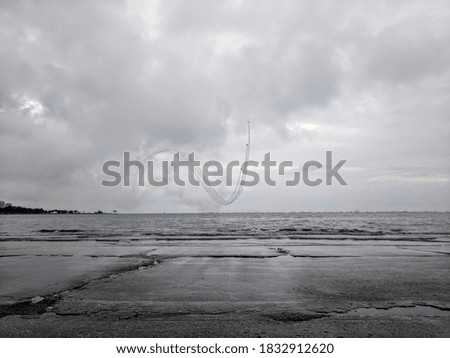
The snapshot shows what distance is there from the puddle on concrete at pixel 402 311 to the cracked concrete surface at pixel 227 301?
0.02 meters

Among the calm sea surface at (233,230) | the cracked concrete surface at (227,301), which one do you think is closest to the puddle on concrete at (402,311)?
the cracked concrete surface at (227,301)

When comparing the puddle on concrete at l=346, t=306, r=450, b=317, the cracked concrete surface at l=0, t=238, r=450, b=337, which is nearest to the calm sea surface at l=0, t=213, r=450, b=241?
the cracked concrete surface at l=0, t=238, r=450, b=337

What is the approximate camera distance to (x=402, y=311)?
5.46 meters

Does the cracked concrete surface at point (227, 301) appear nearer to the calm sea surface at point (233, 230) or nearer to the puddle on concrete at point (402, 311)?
the puddle on concrete at point (402, 311)

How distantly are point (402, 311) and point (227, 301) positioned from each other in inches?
123

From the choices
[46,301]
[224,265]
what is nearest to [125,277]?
[46,301]

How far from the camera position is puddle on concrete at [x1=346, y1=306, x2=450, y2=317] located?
5285mm

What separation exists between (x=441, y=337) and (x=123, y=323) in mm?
4535

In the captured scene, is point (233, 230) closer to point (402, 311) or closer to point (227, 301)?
point (227, 301)

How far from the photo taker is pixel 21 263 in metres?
12.3

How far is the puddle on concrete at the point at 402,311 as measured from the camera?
5.29 meters

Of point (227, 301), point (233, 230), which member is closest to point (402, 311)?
point (227, 301)

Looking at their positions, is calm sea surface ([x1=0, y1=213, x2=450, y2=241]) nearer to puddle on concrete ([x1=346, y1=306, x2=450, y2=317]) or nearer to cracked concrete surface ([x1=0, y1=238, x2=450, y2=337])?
cracked concrete surface ([x1=0, y1=238, x2=450, y2=337])
